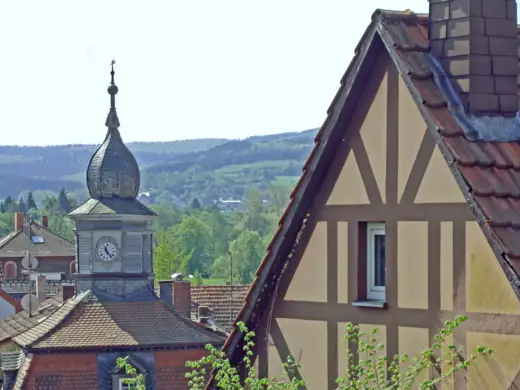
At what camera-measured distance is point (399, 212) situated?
1192 centimetres

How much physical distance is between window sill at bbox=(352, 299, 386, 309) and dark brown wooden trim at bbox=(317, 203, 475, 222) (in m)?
0.64

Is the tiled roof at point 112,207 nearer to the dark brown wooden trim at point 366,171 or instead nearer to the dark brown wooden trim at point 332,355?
the dark brown wooden trim at point 332,355

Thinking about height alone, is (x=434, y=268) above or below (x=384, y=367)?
above

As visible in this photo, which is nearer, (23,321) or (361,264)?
(361,264)

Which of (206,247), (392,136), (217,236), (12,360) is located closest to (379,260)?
(392,136)

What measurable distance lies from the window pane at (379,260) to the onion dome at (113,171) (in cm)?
4033

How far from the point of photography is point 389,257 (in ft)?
39.3

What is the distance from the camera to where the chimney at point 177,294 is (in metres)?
57.5

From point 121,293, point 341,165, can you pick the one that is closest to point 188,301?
point 121,293

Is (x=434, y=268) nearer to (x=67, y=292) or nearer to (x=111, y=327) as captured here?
(x=111, y=327)

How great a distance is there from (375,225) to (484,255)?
4.71 ft

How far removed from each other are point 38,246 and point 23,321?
63854 mm

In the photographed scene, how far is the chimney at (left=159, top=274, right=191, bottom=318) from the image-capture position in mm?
57469

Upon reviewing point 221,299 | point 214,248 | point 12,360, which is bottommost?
point 12,360
